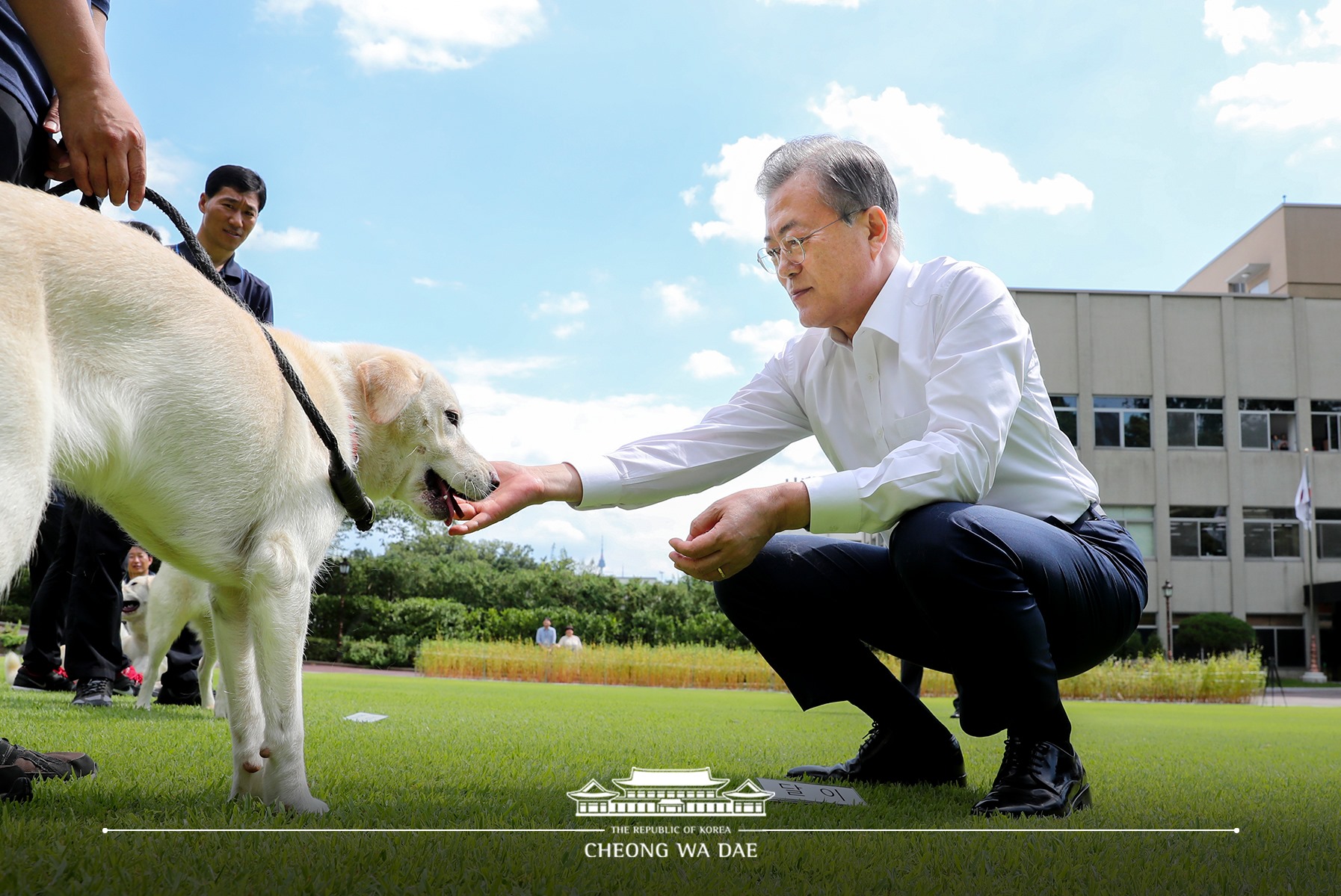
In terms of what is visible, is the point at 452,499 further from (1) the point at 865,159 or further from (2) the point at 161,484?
(1) the point at 865,159

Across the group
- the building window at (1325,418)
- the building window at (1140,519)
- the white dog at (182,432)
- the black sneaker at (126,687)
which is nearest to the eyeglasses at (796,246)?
the white dog at (182,432)

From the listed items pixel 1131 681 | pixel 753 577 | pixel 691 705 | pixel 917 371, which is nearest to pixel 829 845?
pixel 753 577

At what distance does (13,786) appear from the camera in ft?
8.04

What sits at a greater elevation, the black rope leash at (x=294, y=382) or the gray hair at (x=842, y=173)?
the gray hair at (x=842, y=173)

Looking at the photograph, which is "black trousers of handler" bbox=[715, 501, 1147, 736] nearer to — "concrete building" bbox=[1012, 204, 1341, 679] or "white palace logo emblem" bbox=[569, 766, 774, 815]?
"white palace logo emblem" bbox=[569, 766, 774, 815]

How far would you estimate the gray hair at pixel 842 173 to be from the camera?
10.9 ft

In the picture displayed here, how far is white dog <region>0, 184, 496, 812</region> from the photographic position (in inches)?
75.6

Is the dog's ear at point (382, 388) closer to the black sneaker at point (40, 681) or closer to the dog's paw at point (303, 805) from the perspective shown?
the dog's paw at point (303, 805)

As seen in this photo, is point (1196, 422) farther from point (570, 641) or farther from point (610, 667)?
point (610, 667)

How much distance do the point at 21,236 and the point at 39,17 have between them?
92 centimetres

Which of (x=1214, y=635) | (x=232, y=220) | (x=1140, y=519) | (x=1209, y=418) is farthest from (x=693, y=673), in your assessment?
(x=1209, y=418)

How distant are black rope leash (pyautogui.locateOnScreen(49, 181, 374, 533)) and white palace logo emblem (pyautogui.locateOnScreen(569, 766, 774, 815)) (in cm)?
112

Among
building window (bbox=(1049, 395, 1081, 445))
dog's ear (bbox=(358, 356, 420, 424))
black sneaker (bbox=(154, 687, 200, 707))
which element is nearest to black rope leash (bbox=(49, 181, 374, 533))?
dog's ear (bbox=(358, 356, 420, 424))

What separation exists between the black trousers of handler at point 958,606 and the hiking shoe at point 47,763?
2293 mm
